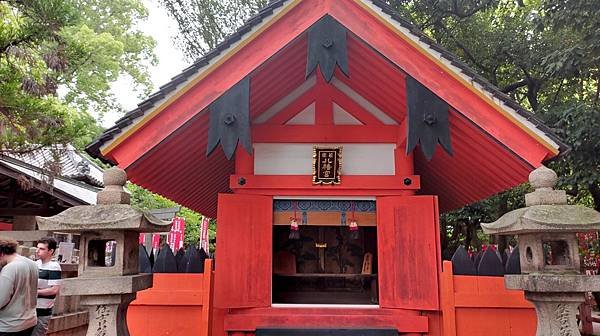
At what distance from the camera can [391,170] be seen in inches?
232

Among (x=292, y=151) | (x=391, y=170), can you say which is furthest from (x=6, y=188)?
(x=391, y=170)

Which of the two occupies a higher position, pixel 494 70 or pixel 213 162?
pixel 494 70

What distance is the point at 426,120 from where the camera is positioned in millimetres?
4445

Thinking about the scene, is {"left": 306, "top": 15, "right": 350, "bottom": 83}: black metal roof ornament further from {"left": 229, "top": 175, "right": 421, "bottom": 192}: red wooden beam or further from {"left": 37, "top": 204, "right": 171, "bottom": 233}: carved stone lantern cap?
{"left": 37, "top": 204, "right": 171, "bottom": 233}: carved stone lantern cap

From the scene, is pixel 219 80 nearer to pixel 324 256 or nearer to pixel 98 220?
pixel 98 220

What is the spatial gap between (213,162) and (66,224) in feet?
10.9

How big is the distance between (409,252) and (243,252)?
2.11m

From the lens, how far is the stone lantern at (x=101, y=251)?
11.9 ft

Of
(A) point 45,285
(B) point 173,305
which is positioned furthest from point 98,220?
(A) point 45,285

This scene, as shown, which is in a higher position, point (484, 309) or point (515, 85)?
point (515, 85)

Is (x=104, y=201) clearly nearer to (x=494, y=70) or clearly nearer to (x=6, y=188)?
(x=6, y=188)

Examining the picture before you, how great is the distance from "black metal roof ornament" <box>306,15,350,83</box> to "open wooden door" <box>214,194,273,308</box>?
6.95 ft

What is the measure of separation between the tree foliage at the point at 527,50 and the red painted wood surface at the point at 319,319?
3254mm

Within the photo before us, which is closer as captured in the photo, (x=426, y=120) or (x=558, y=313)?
(x=558, y=313)
